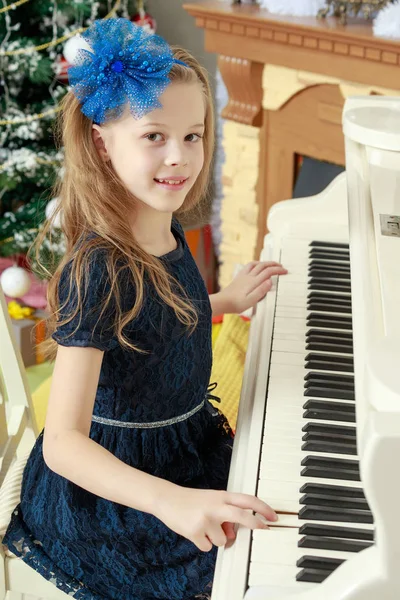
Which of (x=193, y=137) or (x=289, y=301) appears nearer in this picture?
(x=193, y=137)

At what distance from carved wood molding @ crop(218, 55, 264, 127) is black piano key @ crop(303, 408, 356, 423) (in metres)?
2.10

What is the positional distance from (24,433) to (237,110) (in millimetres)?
1933

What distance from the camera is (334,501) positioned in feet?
3.70

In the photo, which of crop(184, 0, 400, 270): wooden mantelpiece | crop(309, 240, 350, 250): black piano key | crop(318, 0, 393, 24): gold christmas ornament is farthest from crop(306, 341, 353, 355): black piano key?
crop(318, 0, 393, 24): gold christmas ornament

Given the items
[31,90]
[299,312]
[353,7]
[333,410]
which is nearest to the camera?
[333,410]

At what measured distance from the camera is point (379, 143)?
1.55 meters

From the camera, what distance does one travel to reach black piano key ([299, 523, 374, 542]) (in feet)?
3.48

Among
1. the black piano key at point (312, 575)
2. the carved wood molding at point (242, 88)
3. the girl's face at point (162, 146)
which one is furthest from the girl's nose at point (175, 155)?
the carved wood molding at point (242, 88)

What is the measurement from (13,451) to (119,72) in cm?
79

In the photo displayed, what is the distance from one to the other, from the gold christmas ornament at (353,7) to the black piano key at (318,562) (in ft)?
7.23

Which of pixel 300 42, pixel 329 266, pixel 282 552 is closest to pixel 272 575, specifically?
pixel 282 552

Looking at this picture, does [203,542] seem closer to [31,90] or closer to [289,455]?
[289,455]

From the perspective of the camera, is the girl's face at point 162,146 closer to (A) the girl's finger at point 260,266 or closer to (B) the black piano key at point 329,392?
(B) the black piano key at point 329,392

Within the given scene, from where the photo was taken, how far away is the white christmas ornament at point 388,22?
103 inches
